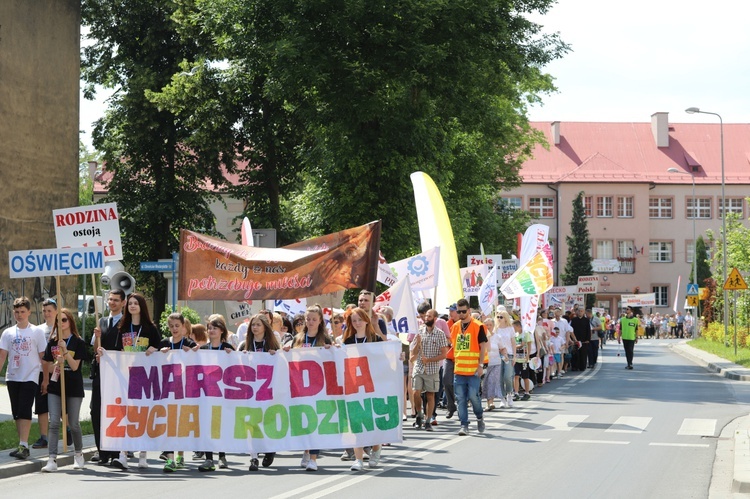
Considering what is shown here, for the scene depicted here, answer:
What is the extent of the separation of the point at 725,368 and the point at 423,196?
562 inches

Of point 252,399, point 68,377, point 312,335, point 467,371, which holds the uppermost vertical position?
point 312,335

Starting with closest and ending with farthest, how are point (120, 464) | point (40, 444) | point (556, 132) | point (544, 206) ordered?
point (120, 464), point (40, 444), point (544, 206), point (556, 132)

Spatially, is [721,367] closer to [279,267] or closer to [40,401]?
[279,267]

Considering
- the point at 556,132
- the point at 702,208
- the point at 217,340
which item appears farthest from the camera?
the point at 556,132

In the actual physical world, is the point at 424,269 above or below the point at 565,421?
above

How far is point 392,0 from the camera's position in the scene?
3203cm

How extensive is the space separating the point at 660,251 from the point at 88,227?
92483 millimetres

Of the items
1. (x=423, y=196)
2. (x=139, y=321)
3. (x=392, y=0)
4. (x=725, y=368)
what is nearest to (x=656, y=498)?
(x=139, y=321)

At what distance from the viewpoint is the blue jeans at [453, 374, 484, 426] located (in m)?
16.8

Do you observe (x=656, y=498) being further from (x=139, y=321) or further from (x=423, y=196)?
(x=423, y=196)

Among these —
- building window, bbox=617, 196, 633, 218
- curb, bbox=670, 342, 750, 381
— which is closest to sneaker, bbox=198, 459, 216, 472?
curb, bbox=670, 342, 750, 381

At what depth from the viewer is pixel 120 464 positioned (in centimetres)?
1309

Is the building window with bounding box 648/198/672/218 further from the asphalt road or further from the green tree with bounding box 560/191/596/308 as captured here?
the asphalt road

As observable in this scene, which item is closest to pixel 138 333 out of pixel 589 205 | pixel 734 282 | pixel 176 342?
pixel 176 342
